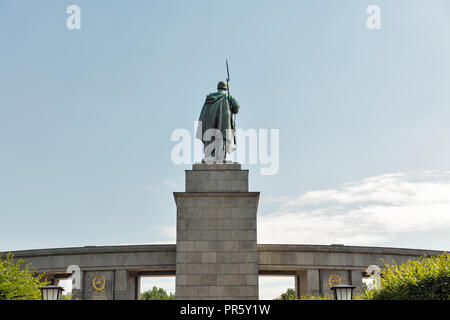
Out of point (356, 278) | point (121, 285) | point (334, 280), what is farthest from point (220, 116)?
point (356, 278)

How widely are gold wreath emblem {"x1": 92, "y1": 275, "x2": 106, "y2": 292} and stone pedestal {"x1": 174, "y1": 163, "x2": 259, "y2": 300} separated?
4682 mm

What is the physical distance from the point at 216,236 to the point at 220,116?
7.04 meters

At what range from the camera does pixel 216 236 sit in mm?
26234

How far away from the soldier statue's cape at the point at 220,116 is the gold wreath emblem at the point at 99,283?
928cm

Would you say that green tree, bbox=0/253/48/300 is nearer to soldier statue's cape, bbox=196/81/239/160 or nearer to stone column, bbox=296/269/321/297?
soldier statue's cape, bbox=196/81/239/160

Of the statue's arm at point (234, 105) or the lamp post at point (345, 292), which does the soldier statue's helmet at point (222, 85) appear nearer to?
the statue's arm at point (234, 105)

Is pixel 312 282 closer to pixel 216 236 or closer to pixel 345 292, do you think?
pixel 216 236

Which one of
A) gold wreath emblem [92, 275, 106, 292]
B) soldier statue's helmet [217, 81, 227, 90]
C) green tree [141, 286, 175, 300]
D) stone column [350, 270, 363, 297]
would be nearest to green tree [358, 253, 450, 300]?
stone column [350, 270, 363, 297]

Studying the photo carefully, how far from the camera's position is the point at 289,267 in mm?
27859

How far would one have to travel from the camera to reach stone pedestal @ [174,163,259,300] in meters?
25.5

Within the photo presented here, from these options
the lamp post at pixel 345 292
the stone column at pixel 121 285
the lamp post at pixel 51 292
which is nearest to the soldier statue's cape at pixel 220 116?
the stone column at pixel 121 285

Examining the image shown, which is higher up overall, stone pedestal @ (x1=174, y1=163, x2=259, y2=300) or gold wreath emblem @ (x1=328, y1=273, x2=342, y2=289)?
stone pedestal @ (x1=174, y1=163, x2=259, y2=300)

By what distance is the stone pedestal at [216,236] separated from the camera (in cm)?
2548
